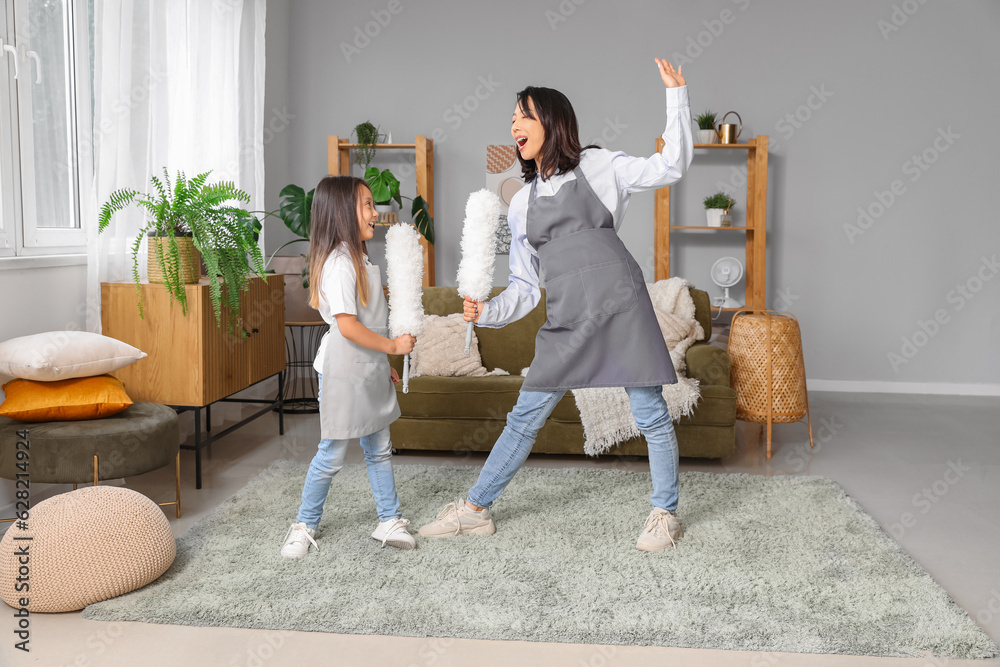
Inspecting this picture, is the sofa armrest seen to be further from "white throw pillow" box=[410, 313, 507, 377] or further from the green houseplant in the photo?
the green houseplant

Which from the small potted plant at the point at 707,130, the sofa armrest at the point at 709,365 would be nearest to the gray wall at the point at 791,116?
the small potted plant at the point at 707,130

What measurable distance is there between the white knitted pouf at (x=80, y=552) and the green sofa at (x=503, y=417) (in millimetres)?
1565

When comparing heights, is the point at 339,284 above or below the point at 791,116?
below

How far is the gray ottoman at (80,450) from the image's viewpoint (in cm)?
248

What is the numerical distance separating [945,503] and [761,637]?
158 centimetres

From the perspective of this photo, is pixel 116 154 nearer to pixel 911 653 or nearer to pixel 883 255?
pixel 911 653

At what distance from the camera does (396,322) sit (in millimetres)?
2299

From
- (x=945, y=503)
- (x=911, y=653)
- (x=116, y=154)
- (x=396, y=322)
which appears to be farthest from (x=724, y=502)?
(x=116, y=154)

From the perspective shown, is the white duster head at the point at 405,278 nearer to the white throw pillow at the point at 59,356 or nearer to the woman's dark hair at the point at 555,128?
the woman's dark hair at the point at 555,128

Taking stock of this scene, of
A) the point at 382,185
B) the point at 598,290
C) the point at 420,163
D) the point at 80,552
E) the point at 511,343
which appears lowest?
the point at 80,552

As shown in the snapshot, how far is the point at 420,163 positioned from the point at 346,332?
10.2 ft

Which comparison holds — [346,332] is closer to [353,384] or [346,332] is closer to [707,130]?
[353,384]

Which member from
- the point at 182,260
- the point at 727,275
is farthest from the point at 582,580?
the point at 727,275

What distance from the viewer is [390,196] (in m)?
4.85
